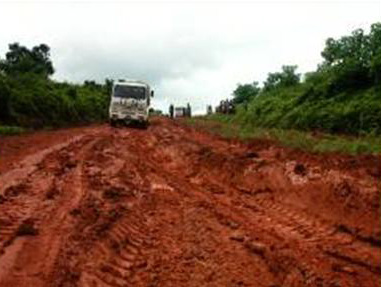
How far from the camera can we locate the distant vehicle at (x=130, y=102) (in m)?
36.6

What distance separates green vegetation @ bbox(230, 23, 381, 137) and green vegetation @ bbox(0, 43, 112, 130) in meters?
10.6

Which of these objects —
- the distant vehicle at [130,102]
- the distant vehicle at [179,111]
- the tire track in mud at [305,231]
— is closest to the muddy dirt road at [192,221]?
the tire track in mud at [305,231]

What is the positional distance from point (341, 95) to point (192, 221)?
19.8m

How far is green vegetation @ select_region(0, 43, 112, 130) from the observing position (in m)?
35.2

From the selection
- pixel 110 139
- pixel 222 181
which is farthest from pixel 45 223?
pixel 110 139

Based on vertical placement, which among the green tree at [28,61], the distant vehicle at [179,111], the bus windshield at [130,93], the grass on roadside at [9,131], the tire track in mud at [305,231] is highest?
the green tree at [28,61]

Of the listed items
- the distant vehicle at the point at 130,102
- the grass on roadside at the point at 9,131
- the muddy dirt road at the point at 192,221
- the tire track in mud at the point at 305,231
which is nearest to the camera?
the muddy dirt road at the point at 192,221

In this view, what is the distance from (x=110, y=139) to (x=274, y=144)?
599 cm

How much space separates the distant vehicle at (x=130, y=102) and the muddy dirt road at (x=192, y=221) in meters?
17.9

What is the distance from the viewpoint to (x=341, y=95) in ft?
97.3

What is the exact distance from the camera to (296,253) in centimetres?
909

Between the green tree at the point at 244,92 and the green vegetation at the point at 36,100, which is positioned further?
the green tree at the point at 244,92

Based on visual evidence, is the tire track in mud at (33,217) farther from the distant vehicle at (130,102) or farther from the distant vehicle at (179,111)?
the distant vehicle at (179,111)

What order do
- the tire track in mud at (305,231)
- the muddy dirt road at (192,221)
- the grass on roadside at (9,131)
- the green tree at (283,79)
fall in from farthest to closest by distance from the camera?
the green tree at (283,79)
the grass on roadside at (9,131)
the tire track in mud at (305,231)
the muddy dirt road at (192,221)
